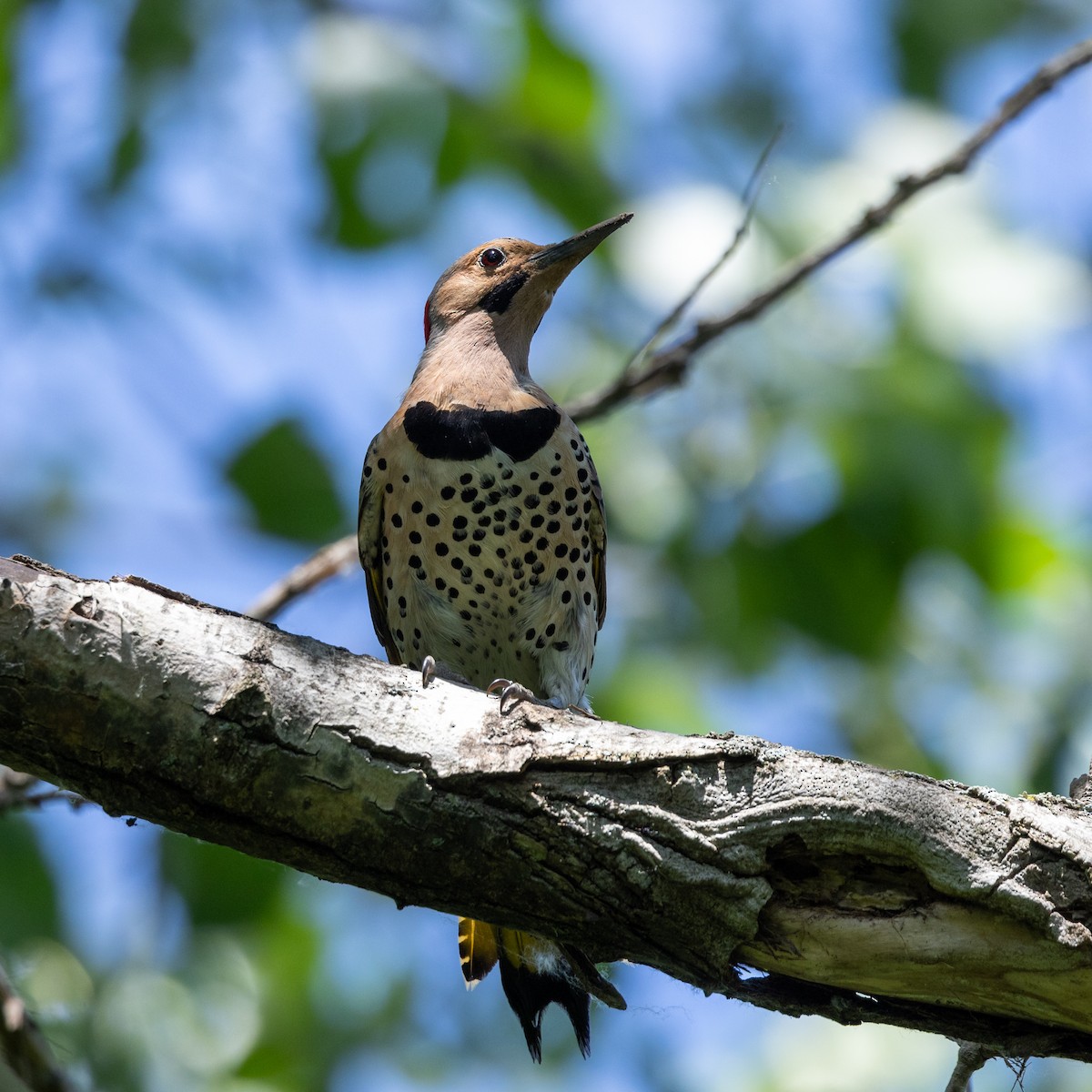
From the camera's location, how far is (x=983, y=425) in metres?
5.10

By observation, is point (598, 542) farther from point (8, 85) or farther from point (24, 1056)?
point (8, 85)

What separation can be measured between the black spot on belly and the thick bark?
6.08ft

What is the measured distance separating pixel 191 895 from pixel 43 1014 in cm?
61

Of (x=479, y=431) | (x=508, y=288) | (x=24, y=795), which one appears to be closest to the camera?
(x=24, y=795)

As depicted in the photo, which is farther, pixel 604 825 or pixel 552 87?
pixel 552 87

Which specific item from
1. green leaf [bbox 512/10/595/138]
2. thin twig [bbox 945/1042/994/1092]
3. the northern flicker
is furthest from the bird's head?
thin twig [bbox 945/1042/994/1092]

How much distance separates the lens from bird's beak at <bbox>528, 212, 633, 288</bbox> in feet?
16.8

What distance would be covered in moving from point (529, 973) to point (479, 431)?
1815mm

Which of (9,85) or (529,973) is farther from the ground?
(9,85)

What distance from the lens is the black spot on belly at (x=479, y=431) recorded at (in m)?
4.60

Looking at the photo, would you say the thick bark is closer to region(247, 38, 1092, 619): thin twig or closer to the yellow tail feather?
the yellow tail feather

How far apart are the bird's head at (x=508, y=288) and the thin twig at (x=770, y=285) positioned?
2.25ft

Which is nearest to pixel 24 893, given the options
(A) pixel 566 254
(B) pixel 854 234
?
(A) pixel 566 254

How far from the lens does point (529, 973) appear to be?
3.77 metres
